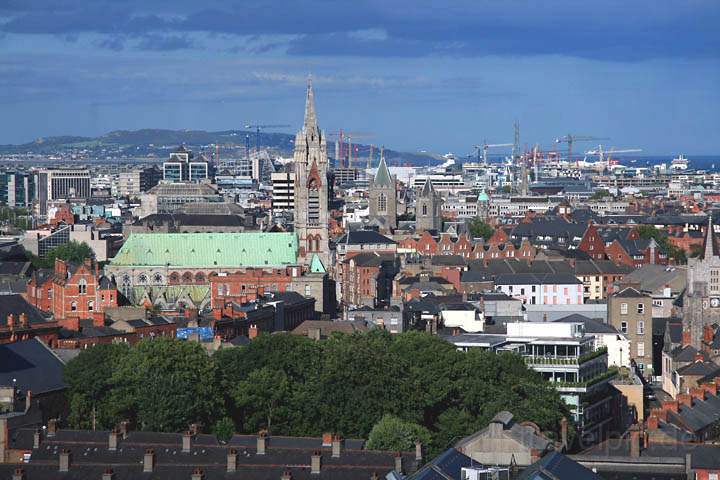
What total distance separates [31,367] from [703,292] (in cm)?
5460

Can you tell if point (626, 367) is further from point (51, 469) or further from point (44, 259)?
point (44, 259)

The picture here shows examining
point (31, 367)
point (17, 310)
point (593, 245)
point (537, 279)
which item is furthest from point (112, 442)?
point (593, 245)

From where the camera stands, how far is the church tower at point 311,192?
524 ft

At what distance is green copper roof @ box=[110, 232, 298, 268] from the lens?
15138 cm

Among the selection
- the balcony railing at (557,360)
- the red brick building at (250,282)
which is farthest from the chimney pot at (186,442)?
the red brick building at (250,282)

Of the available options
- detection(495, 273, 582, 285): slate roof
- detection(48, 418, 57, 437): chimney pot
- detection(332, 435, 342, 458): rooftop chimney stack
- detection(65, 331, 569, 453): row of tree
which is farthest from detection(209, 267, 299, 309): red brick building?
detection(332, 435, 342, 458): rooftop chimney stack

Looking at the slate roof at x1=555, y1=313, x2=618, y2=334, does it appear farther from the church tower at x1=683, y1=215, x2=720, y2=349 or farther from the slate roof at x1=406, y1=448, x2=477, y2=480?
the slate roof at x1=406, y1=448, x2=477, y2=480

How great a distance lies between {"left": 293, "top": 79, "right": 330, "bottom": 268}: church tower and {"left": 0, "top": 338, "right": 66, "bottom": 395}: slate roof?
62.6 meters

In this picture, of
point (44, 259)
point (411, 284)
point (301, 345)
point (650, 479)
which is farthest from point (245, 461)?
point (44, 259)

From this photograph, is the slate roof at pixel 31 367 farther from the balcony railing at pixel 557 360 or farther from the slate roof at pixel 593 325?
the slate roof at pixel 593 325

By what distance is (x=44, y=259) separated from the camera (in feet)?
610

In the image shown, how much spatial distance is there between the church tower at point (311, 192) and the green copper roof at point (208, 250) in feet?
7.51

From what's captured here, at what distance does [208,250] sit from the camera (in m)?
153

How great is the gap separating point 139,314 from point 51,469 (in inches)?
2408
